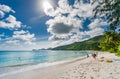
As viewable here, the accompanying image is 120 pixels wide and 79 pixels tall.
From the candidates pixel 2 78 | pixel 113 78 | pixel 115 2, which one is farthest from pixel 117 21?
pixel 2 78

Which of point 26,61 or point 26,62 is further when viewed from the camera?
point 26,61

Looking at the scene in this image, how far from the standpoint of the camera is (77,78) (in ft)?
35.2

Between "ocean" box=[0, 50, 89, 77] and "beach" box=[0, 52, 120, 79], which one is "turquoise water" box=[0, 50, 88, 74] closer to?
"ocean" box=[0, 50, 89, 77]

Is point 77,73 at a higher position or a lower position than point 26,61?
lower

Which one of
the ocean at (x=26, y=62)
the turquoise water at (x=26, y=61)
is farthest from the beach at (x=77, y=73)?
the turquoise water at (x=26, y=61)

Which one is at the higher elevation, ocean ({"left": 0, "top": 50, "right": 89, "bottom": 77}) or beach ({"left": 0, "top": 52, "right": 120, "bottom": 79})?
ocean ({"left": 0, "top": 50, "right": 89, "bottom": 77})

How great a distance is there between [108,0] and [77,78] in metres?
5.59

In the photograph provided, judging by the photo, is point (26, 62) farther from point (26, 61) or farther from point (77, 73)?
point (77, 73)

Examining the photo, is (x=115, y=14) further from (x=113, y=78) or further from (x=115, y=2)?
(x=113, y=78)

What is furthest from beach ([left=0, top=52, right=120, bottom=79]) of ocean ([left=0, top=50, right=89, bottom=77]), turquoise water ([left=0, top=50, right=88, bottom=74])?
turquoise water ([left=0, top=50, right=88, bottom=74])

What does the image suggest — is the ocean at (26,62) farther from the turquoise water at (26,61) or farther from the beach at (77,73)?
the beach at (77,73)

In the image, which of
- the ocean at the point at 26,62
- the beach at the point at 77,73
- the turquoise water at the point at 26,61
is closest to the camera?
the beach at the point at 77,73

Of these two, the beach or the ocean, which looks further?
the ocean

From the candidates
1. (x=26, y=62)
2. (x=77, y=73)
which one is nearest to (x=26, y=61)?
(x=26, y=62)
